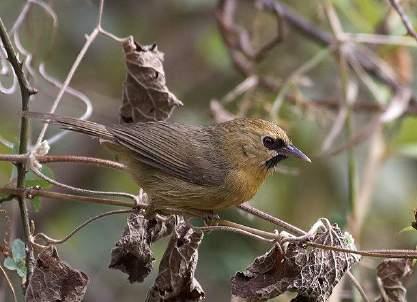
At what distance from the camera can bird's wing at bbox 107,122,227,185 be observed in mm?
3418

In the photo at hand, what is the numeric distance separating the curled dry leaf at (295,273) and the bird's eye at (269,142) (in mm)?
861

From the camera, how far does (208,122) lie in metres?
5.66

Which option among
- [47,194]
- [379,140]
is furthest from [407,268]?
[379,140]

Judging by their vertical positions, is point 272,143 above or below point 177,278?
above

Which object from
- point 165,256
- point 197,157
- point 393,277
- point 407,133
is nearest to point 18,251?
point 165,256

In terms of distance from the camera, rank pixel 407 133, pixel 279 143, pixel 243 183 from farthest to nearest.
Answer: pixel 407 133
pixel 279 143
pixel 243 183

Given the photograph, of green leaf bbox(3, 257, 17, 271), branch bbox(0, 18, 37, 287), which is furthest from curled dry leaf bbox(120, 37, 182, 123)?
green leaf bbox(3, 257, 17, 271)

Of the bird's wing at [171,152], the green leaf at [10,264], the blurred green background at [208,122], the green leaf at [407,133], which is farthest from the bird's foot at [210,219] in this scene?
the green leaf at [407,133]

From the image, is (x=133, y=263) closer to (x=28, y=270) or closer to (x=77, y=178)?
(x=28, y=270)

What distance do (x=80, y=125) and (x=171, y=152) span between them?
46 cm

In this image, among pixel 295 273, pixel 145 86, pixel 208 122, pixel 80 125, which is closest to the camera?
pixel 295 273

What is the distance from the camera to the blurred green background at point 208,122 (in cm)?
519

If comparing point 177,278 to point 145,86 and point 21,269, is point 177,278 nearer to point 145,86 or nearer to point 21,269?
point 21,269

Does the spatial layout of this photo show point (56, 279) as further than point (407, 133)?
No
